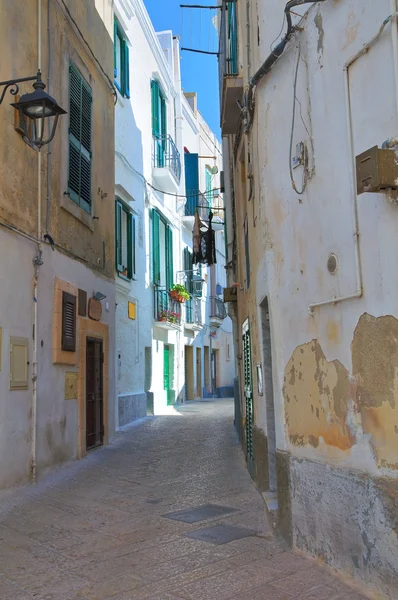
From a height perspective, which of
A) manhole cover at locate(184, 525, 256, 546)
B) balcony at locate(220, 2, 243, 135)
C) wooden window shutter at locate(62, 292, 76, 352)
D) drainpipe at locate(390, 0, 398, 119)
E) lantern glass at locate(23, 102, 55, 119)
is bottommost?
manhole cover at locate(184, 525, 256, 546)

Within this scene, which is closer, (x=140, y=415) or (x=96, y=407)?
(x=96, y=407)

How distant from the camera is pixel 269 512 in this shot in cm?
529

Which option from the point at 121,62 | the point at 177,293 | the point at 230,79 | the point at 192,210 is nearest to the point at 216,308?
the point at 192,210

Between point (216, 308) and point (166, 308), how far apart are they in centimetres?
955

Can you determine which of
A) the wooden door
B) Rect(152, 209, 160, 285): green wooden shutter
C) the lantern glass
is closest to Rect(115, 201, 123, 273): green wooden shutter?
Rect(152, 209, 160, 285): green wooden shutter

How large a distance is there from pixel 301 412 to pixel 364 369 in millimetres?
934

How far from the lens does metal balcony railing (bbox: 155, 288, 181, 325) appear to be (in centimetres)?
1825

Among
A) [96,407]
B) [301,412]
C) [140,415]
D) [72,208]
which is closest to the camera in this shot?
[301,412]

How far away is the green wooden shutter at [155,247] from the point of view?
1794 centimetres

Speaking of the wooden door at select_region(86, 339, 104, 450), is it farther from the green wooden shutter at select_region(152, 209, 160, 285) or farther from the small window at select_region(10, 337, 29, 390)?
the green wooden shutter at select_region(152, 209, 160, 285)

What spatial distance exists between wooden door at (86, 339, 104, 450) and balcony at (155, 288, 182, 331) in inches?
298

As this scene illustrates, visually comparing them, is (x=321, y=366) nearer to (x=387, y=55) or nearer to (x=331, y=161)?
(x=331, y=161)

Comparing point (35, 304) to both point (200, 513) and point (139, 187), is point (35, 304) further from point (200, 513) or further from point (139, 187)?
point (139, 187)

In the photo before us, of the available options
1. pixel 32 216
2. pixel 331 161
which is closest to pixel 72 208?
pixel 32 216
